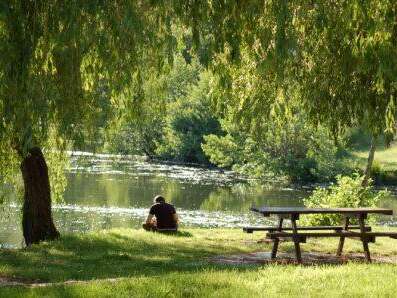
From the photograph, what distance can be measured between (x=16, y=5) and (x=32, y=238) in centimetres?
904

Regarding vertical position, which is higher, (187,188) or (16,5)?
(16,5)

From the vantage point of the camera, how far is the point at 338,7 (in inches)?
444

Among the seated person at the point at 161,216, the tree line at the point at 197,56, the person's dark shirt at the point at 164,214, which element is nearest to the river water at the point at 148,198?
the seated person at the point at 161,216

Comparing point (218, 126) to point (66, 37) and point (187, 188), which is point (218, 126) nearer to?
point (187, 188)

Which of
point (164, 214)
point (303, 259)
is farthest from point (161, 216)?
point (303, 259)

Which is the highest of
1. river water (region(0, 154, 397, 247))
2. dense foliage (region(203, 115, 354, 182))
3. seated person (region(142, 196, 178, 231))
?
dense foliage (region(203, 115, 354, 182))

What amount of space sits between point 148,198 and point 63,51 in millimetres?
27090

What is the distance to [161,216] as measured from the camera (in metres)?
18.2

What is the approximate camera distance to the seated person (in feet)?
59.3

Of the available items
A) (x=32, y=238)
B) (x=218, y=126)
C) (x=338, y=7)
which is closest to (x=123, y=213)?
(x=32, y=238)

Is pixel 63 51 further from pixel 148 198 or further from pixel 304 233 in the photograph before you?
pixel 148 198

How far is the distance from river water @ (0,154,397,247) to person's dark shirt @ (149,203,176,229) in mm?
6413

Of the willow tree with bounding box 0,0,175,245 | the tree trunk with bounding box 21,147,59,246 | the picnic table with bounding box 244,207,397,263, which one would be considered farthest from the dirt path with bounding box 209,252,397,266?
the tree trunk with bounding box 21,147,59,246

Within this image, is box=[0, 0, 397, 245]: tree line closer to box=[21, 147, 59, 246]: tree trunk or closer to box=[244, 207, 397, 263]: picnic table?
box=[244, 207, 397, 263]: picnic table
